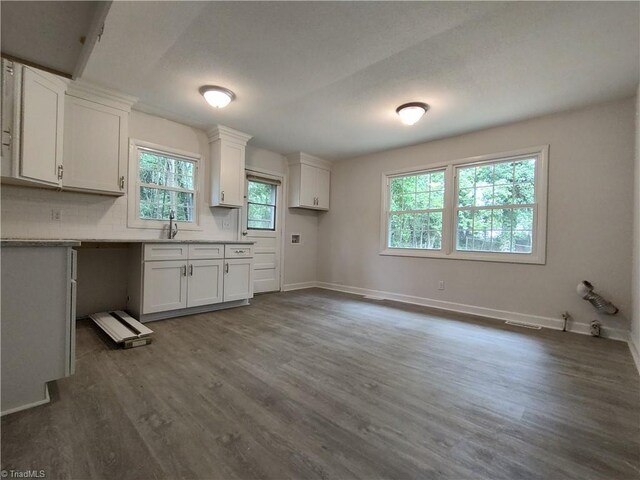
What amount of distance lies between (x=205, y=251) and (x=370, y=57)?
2774 millimetres

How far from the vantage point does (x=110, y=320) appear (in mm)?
3000

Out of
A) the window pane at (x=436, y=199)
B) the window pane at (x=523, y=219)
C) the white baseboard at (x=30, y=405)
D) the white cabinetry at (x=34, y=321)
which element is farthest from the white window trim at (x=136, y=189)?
the window pane at (x=523, y=219)

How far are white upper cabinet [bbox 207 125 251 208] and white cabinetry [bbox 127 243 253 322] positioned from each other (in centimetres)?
78

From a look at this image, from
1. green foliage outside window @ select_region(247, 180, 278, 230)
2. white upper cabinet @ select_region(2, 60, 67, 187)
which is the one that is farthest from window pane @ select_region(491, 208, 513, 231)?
white upper cabinet @ select_region(2, 60, 67, 187)

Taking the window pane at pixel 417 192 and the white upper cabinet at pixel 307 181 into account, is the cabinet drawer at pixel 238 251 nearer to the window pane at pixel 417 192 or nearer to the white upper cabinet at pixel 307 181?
the white upper cabinet at pixel 307 181

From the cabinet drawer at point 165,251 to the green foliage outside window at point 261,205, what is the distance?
5.37 feet

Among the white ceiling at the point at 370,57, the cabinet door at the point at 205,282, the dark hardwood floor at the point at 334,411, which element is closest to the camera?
the dark hardwood floor at the point at 334,411

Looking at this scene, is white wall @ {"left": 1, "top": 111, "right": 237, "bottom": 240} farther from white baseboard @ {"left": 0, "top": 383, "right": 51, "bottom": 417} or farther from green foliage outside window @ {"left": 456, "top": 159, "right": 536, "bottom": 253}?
green foliage outside window @ {"left": 456, "top": 159, "right": 536, "bottom": 253}

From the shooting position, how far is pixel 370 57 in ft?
8.07

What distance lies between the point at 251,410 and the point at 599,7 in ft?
10.9

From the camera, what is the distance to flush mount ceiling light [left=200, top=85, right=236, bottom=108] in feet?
9.96

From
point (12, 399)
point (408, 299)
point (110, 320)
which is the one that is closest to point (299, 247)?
point (408, 299)

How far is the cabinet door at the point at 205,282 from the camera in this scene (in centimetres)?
349

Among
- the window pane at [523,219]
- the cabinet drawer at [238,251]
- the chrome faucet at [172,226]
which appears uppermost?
the window pane at [523,219]
